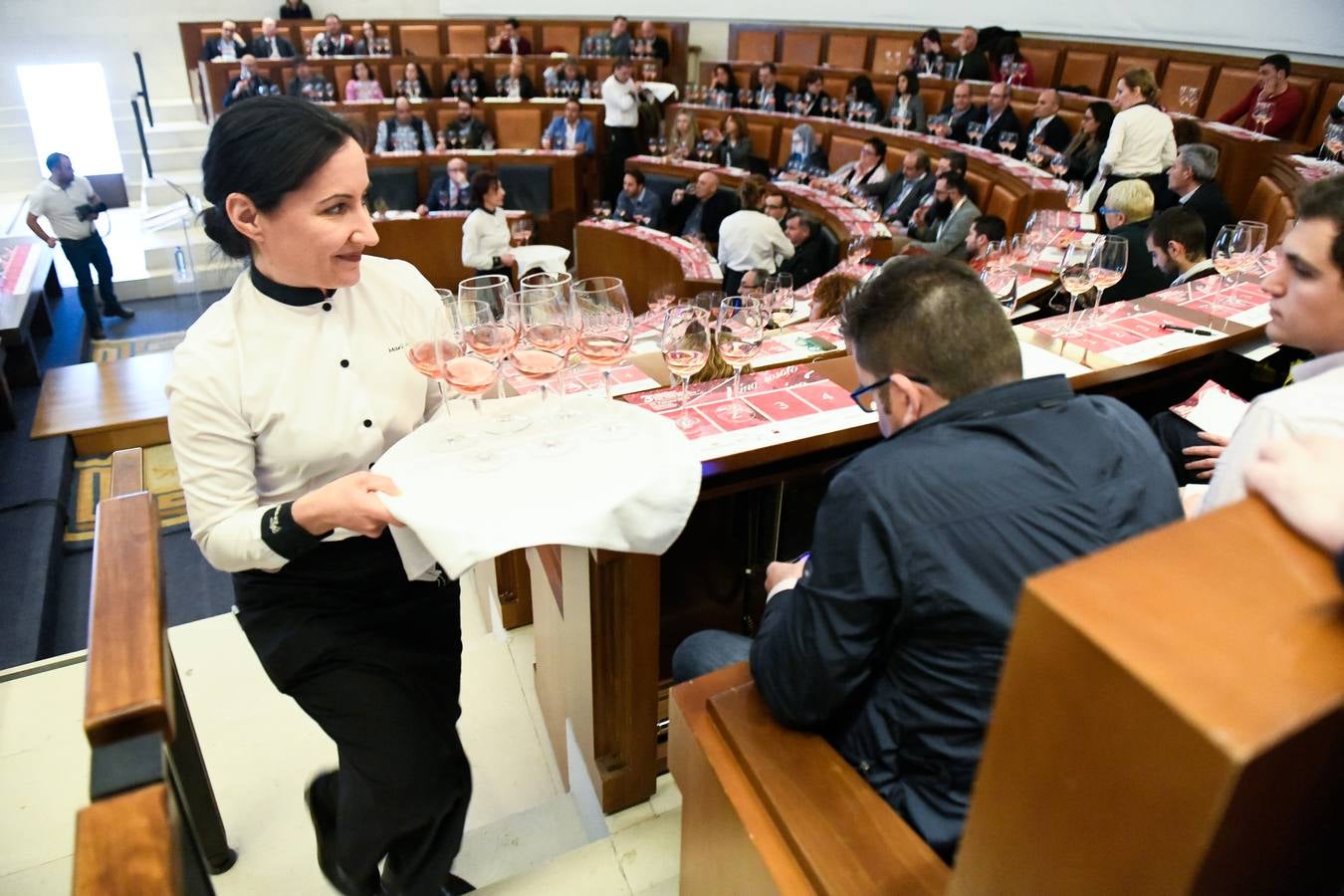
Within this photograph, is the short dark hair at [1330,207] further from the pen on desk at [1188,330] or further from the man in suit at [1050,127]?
the man in suit at [1050,127]

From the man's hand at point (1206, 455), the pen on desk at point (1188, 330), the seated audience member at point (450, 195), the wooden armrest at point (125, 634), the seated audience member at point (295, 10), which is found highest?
the seated audience member at point (295, 10)

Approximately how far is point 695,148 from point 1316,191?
6.85 meters

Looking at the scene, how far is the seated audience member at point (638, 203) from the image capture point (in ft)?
23.0

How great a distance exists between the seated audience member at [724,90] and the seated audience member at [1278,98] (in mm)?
4673

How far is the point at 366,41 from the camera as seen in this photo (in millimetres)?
10250

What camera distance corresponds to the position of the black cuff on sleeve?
1.31 meters

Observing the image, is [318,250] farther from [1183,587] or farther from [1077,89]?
[1077,89]

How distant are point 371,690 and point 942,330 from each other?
1.12 meters

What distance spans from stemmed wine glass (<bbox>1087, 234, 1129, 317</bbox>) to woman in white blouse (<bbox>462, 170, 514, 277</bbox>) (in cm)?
492

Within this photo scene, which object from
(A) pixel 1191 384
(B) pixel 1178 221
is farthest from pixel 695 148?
(A) pixel 1191 384

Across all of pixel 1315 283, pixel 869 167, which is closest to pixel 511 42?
pixel 869 167

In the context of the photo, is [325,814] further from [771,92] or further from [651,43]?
[651,43]

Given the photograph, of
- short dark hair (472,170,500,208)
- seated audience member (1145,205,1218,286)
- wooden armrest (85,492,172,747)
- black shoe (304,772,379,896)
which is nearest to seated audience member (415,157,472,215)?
short dark hair (472,170,500,208)

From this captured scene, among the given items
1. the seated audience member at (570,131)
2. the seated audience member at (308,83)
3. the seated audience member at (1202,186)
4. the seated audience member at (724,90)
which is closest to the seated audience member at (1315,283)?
the seated audience member at (1202,186)
